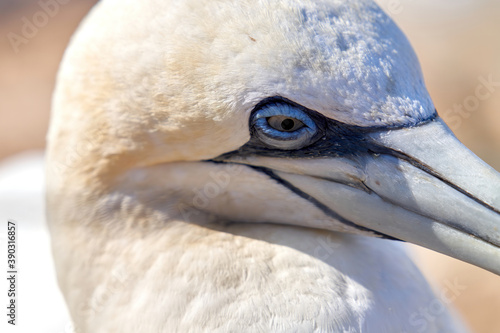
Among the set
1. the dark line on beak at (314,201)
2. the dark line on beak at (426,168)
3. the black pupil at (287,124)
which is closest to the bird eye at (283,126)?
the black pupil at (287,124)

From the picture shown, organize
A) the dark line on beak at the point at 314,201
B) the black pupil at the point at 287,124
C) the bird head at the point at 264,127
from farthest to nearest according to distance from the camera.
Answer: the dark line on beak at the point at 314,201, the black pupil at the point at 287,124, the bird head at the point at 264,127

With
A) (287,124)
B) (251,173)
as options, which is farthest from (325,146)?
(251,173)

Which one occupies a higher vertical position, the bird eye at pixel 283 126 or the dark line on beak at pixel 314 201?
the bird eye at pixel 283 126

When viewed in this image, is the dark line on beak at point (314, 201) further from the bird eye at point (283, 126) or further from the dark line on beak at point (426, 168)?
the dark line on beak at point (426, 168)

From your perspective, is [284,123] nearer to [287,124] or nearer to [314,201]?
[287,124]

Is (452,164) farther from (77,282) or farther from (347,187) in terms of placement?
(77,282)

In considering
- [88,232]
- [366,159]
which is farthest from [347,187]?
[88,232]

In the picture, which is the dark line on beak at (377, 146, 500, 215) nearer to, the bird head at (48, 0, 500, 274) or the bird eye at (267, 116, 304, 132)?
the bird head at (48, 0, 500, 274)
